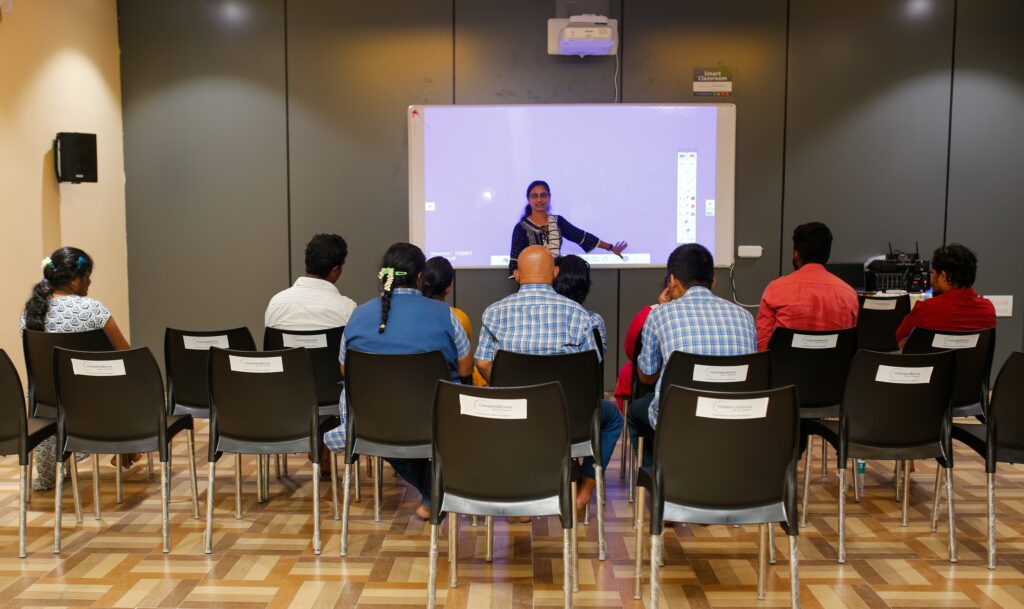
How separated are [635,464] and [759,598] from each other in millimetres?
1188

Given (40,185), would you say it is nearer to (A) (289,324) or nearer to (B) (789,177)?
(A) (289,324)

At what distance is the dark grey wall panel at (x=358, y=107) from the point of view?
19.9ft

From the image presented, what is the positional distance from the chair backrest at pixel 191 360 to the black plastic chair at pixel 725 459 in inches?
83.1

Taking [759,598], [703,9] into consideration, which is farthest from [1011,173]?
[759,598]

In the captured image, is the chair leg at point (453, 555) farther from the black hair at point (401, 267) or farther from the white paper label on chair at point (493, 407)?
the black hair at point (401, 267)

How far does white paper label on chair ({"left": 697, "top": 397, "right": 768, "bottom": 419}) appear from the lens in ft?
7.62

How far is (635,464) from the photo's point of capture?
12.9ft

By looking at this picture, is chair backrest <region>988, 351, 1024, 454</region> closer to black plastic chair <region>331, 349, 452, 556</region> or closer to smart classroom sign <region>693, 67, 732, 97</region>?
black plastic chair <region>331, 349, 452, 556</region>

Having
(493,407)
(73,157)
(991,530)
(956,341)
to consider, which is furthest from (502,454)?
(73,157)

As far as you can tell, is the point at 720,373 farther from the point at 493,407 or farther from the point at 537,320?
the point at 493,407

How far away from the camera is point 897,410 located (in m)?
2.98

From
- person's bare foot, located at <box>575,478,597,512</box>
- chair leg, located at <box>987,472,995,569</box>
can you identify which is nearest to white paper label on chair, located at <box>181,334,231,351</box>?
person's bare foot, located at <box>575,478,597,512</box>

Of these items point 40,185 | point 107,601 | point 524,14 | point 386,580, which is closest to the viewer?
point 107,601

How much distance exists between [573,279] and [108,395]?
196cm
